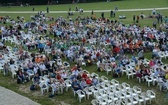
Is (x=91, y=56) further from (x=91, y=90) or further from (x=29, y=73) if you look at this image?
(x=91, y=90)

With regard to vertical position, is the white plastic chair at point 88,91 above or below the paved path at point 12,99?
above

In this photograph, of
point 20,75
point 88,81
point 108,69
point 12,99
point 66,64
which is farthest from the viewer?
point 66,64

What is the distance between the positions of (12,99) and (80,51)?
943cm

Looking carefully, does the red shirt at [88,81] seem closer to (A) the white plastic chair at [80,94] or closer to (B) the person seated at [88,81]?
(B) the person seated at [88,81]

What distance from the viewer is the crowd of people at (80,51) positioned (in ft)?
70.3

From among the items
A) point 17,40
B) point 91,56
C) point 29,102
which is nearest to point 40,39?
point 17,40

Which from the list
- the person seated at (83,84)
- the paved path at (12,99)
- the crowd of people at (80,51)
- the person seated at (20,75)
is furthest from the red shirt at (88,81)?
the person seated at (20,75)

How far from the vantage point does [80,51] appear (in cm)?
2716

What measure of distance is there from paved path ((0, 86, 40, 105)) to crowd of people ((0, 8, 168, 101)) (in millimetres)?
1889

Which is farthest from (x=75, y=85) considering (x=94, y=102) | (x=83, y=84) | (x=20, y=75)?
(x=20, y=75)

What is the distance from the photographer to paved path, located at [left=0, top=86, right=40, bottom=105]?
1845cm

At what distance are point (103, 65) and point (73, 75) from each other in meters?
3.81

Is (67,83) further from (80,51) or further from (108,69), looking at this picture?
(80,51)

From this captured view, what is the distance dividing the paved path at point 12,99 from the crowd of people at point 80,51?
1.89m
